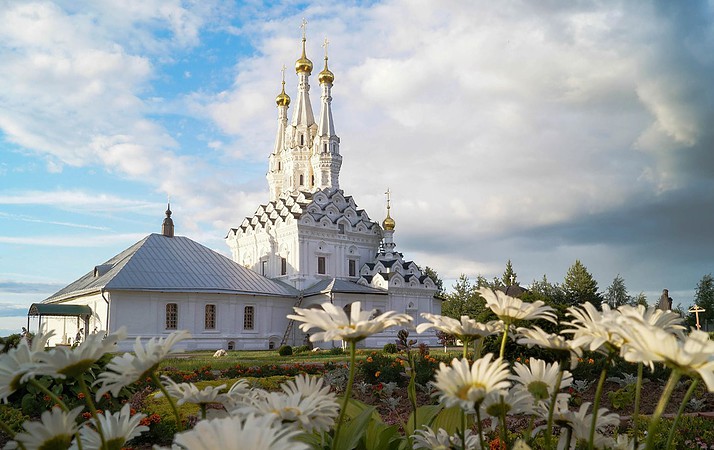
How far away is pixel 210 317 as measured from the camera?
31750 millimetres

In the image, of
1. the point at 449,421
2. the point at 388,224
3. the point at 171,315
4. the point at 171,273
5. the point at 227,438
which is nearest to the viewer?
the point at 227,438

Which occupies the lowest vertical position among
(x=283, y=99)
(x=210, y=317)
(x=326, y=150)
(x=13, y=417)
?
(x=13, y=417)

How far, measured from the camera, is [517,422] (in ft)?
22.6

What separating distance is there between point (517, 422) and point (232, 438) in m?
6.11

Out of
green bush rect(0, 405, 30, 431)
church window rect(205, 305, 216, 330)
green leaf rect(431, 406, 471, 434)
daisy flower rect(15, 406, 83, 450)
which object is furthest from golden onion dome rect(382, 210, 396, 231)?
daisy flower rect(15, 406, 83, 450)

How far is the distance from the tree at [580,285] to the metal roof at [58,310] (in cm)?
3614

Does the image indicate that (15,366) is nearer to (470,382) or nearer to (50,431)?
Answer: (50,431)

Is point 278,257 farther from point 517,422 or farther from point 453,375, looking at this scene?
point 453,375

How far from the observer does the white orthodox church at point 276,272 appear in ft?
98.2

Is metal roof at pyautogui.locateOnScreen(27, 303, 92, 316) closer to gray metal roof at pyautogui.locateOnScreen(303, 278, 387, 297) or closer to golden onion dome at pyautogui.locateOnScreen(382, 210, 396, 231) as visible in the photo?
gray metal roof at pyautogui.locateOnScreen(303, 278, 387, 297)

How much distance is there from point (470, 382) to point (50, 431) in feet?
4.29

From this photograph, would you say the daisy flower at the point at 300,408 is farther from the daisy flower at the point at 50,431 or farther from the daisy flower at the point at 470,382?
the daisy flower at the point at 50,431

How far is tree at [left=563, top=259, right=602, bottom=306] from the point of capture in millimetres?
50094

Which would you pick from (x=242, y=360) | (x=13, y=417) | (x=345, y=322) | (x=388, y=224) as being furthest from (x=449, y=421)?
(x=388, y=224)
